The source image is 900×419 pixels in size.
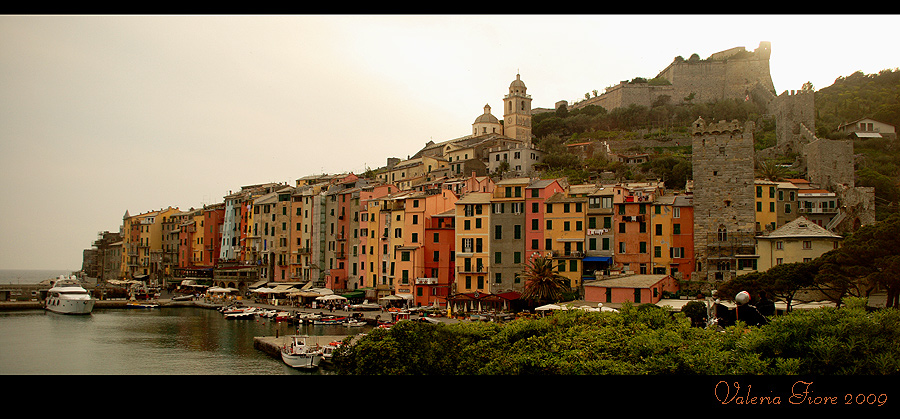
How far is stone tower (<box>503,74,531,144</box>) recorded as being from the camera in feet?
297

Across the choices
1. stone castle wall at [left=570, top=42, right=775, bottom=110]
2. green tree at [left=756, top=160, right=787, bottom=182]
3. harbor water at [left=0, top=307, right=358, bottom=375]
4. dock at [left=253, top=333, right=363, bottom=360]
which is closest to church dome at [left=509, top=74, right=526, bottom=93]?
stone castle wall at [left=570, top=42, right=775, bottom=110]

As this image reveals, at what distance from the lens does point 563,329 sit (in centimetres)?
1627

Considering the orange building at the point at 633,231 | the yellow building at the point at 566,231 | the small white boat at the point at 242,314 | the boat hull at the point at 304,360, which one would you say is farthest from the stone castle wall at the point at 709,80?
the boat hull at the point at 304,360

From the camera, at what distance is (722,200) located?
4162cm

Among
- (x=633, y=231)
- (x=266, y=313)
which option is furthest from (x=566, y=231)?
(x=266, y=313)

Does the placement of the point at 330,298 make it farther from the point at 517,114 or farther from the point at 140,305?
the point at 517,114

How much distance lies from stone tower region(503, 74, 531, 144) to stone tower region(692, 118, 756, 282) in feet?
157

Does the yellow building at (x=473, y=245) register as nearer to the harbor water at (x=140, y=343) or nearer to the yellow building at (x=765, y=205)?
the harbor water at (x=140, y=343)

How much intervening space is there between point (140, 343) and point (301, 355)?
12350mm

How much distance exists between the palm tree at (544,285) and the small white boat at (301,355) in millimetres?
13930

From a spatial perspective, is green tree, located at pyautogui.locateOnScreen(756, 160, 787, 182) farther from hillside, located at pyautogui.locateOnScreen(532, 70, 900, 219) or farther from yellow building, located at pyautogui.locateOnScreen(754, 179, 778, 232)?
yellow building, located at pyautogui.locateOnScreen(754, 179, 778, 232)
